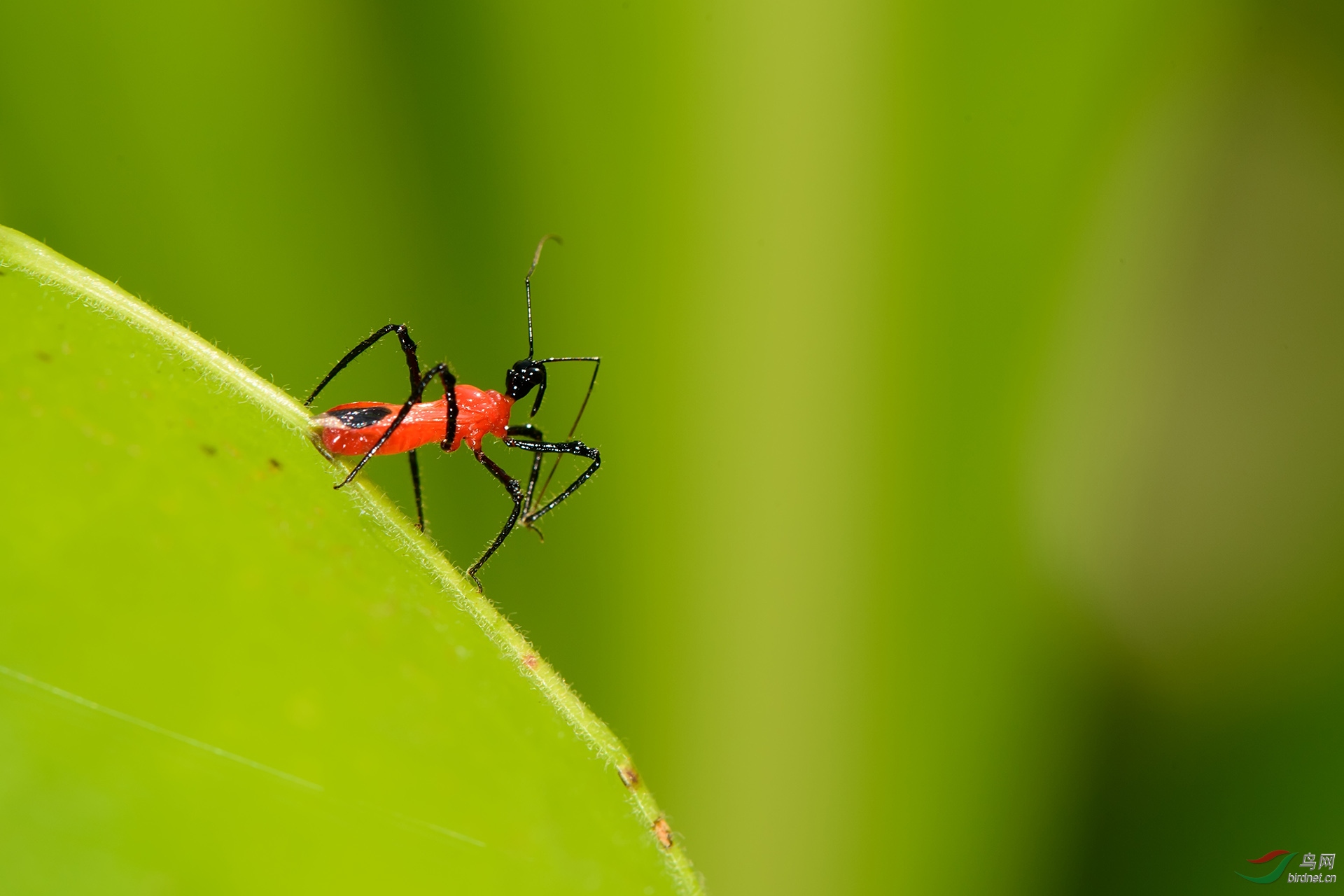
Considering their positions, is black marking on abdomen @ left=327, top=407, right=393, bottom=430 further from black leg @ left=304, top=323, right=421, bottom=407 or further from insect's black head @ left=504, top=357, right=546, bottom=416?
insect's black head @ left=504, top=357, right=546, bottom=416

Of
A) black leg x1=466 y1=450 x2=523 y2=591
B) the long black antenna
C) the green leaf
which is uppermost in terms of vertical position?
the long black antenna

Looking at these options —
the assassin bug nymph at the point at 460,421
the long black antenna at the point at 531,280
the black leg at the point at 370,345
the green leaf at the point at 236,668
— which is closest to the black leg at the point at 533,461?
the assassin bug nymph at the point at 460,421

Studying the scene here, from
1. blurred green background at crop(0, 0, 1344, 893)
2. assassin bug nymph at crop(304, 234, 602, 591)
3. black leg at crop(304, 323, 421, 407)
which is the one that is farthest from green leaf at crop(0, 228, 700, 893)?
black leg at crop(304, 323, 421, 407)

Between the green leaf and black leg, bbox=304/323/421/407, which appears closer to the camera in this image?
the green leaf

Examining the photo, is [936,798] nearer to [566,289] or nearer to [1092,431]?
[1092,431]

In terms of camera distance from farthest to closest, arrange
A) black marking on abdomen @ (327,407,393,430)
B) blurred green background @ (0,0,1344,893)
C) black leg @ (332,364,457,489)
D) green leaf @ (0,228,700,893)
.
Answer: black leg @ (332,364,457,489) < black marking on abdomen @ (327,407,393,430) < blurred green background @ (0,0,1344,893) < green leaf @ (0,228,700,893)

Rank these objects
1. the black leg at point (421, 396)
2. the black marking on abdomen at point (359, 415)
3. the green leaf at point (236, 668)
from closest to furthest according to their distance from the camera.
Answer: the green leaf at point (236, 668) < the black marking on abdomen at point (359, 415) < the black leg at point (421, 396)

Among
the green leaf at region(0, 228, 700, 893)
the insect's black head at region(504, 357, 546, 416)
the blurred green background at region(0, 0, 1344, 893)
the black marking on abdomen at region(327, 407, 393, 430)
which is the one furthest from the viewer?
the insect's black head at region(504, 357, 546, 416)

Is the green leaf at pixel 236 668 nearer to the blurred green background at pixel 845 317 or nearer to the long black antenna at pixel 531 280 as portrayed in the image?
the blurred green background at pixel 845 317
